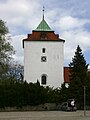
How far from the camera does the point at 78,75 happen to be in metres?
70.9

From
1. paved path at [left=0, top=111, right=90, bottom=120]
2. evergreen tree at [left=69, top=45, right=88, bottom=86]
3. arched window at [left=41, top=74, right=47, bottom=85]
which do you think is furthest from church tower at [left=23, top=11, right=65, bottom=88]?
paved path at [left=0, top=111, right=90, bottom=120]

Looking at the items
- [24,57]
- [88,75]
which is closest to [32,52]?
[24,57]

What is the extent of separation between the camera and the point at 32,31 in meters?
91.3

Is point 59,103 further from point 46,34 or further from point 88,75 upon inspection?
point 46,34

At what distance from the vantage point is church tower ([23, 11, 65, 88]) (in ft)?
289

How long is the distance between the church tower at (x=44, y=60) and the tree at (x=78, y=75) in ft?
52.3

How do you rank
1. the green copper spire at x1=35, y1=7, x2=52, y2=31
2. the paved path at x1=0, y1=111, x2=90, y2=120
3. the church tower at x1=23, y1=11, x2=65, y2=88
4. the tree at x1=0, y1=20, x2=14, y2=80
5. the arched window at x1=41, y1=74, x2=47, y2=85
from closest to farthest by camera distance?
the paved path at x1=0, y1=111, x2=90, y2=120, the tree at x1=0, y1=20, x2=14, y2=80, the church tower at x1=23, y1=11, x2=65, y2=88, the arched window at x1=41, y1=74, x2=47, y2=85, the green copper spire at x1=35, y1=7, x2=52, y2=31

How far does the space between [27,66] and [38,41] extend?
6.31 metres

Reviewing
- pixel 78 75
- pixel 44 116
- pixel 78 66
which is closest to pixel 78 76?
pixel 78 75

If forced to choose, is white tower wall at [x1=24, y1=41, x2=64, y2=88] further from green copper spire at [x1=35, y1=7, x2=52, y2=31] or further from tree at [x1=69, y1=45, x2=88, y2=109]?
tree at [x1=69, y1=45, x2=88, y2=109]

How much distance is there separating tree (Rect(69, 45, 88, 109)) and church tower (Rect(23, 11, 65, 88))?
15.9 metres

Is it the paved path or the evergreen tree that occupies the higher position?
the evergreen tree

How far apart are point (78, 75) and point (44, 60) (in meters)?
19.4

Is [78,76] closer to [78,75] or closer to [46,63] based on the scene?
[78,75]
